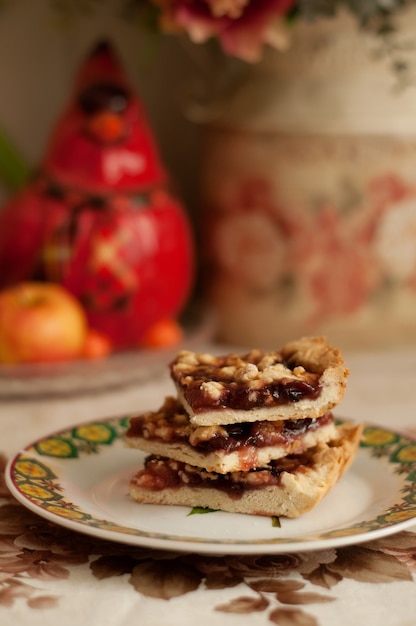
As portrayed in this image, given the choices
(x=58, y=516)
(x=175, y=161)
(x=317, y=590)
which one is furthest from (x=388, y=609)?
(x=175, y=161)

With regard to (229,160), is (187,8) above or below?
above

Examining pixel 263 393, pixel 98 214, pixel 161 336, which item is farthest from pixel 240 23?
pixel 263 393

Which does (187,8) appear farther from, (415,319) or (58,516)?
(58,516)

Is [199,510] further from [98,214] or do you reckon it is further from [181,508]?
[98,214]

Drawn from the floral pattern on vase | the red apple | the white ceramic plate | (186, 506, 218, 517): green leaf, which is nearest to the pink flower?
the floral pattern on vase

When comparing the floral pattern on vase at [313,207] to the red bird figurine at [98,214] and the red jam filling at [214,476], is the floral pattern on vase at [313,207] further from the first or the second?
the red jam filling at [214,476]

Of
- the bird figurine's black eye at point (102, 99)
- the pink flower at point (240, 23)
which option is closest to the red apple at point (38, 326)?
the bird figurine's black eye at point (102, 99)

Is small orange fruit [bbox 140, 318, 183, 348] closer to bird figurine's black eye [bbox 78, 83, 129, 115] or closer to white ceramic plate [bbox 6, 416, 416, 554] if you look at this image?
bird figurine's black eye [bbox 78, 83, 129, 115]
